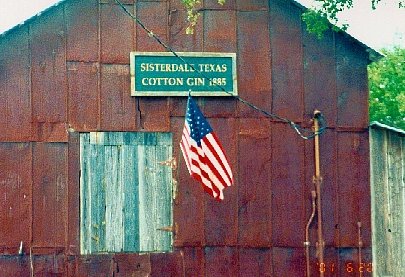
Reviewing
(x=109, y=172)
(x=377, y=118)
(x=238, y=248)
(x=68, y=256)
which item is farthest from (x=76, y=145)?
(x=377, y=118)

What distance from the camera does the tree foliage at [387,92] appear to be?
48812mm

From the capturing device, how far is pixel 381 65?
49.8 m

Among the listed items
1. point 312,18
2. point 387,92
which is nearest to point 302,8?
point 312,18

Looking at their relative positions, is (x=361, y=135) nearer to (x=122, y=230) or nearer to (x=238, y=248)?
(x=238, y=248)

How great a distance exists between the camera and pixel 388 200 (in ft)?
69.3

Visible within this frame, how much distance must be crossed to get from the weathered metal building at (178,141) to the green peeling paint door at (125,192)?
0.04 meters

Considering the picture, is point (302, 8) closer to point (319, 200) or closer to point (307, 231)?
point (319, 200)

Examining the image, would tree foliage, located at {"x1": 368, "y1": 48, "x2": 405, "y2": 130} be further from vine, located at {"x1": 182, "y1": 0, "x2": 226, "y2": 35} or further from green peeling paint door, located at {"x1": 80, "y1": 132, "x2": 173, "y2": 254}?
green peeling paint door, located at {"x1": 80, "y1": 132, "x2": 173, "y2": 254}

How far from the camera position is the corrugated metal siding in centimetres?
2103

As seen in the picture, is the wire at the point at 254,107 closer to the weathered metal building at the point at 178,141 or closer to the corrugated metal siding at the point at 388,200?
the weathered metal building at the point at 178,141

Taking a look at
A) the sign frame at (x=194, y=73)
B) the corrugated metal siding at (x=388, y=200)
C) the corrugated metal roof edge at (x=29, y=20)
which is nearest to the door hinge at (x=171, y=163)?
the sign frame at (x=194, y=73)

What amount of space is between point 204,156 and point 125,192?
8.47ft

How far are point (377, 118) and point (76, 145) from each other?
30.6 meters

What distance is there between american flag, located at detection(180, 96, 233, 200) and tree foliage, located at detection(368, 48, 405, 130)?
3101cm
